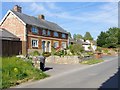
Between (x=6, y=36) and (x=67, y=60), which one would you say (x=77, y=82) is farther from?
(x=6, y=36)

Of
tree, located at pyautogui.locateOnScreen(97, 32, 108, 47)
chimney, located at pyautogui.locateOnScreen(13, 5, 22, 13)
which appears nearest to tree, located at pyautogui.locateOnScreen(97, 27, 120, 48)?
tree, located at pyautogui.locateOnScreen(97, 32, 108, 47)

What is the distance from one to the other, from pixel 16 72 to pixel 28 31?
1056 inches

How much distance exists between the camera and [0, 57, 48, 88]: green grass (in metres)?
13.3

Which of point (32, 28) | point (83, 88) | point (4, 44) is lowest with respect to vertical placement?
point (83, 88)

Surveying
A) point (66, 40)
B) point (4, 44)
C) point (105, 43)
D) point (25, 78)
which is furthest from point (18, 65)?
point (105, 43)

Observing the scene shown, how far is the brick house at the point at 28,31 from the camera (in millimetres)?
40500

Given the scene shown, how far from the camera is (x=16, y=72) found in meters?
14.8

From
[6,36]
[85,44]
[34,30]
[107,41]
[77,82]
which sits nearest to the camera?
[77,82]

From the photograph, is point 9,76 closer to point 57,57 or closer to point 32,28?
point 57,57

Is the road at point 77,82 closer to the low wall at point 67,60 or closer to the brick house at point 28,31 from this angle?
the low wall at point 67,60

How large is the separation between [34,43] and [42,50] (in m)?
2.81

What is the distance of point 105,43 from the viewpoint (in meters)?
80.9

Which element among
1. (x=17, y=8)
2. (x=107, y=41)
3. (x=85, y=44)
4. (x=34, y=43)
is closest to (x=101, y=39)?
(x=107, y=41)

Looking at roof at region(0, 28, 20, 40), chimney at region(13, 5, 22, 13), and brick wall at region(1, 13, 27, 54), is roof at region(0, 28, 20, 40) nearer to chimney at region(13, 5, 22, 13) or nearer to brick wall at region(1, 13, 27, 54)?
brick wall at region(1, 13, 27, 54)
